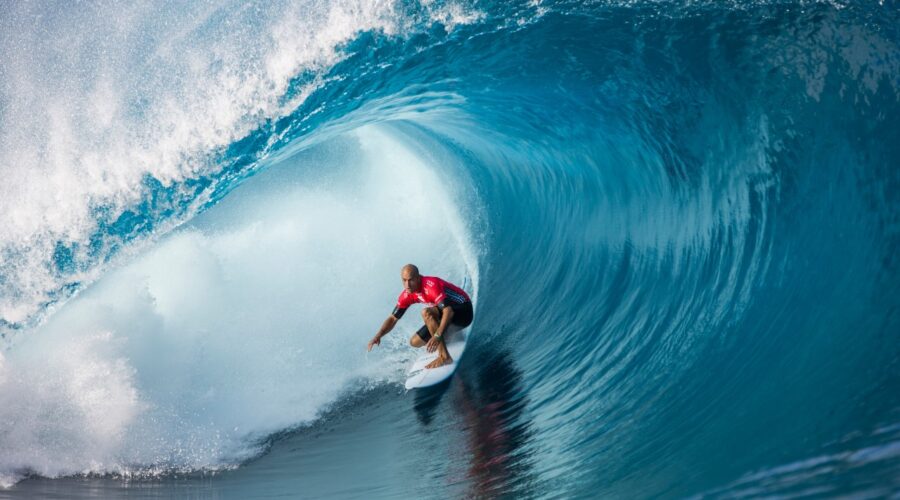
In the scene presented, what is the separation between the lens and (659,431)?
429cm

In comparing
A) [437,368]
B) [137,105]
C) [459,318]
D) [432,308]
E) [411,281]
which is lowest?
[437,368]

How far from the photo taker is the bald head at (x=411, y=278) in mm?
5910

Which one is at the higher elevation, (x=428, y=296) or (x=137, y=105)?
(x=137, y=105)

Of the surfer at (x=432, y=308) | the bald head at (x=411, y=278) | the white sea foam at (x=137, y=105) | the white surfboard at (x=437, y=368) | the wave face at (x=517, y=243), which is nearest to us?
the wave face at (x=517, y=243)

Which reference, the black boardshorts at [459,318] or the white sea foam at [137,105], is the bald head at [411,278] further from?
the white sea foam at [137,105]

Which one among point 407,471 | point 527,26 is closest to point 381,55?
point 527,26

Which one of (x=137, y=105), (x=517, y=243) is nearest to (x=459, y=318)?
(x=517, y=243)

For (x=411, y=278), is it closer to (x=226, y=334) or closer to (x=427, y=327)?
(x=427, y=327)

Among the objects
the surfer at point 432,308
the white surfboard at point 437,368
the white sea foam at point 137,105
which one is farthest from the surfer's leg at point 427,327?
the white sea foam at point 137,105

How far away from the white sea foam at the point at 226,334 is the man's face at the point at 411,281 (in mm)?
1075

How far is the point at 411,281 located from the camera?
5.97 m

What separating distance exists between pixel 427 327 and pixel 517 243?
282 centimetres

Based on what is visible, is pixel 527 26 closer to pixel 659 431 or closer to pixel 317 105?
pixel 317 105

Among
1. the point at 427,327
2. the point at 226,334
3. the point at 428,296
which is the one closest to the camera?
the point at 428,296
